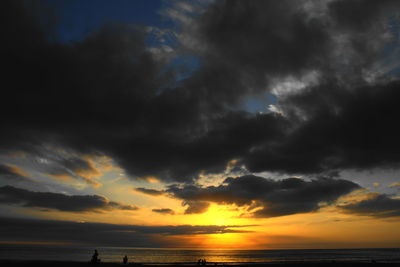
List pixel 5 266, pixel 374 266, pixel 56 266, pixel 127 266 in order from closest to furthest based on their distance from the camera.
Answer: pixel 5 266, pixel 56 266, pixel 127 266, pixel 374 266

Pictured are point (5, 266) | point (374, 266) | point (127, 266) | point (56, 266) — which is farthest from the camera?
point (374, 266)

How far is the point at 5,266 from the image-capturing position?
4044cm

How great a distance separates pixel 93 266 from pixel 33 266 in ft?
31.7

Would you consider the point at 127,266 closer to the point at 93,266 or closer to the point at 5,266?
the point at 93,266

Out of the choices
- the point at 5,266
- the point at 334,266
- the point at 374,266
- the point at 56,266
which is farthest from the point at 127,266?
the point at 374,266

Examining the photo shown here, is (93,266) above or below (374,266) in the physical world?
above

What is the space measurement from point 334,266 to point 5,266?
69.1m

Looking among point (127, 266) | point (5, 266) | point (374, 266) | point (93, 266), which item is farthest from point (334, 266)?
point (5, 266)

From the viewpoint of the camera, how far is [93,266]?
47.8 meters

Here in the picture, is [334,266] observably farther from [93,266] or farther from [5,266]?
[5,266]

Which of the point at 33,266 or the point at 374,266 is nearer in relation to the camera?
the point at 33,266

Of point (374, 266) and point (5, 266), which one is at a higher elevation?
point (5, 266)

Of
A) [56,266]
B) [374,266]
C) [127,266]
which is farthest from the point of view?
[374,266]

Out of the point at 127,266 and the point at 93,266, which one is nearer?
the point at 93,266
